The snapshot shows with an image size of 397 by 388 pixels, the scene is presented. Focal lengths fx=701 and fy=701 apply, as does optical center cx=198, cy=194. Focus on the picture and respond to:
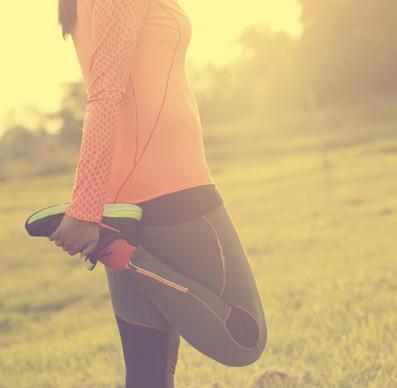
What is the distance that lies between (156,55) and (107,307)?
18.5ft

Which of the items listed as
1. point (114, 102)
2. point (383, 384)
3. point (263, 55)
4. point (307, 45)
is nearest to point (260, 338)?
point (114, 102)

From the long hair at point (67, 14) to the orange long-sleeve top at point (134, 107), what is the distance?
2 cm

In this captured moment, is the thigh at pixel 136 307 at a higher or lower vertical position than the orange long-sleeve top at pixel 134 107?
lower

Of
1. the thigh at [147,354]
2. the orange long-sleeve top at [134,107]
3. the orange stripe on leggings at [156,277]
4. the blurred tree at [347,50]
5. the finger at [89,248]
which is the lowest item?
the thigh at [147,354]

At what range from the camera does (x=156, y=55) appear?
1.96 m

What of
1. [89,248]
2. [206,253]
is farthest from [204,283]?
[89,248]

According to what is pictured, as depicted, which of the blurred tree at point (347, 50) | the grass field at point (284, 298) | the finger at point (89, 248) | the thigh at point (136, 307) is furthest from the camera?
the blurred tree at point (347, 50)

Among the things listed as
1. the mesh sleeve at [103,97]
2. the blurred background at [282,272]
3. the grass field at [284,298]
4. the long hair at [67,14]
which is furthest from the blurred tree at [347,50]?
the mesh sleeve at [103,97]

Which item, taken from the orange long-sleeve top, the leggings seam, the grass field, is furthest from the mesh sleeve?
the grass field

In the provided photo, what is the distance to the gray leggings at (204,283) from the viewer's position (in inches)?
76.9

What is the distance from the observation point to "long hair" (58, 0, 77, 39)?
2.03 metres

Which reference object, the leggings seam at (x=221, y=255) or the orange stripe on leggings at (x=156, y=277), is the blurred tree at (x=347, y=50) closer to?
the leggings seam at (x=221, y=255)

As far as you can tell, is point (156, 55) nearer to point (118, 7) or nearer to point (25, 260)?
point (118, 7)

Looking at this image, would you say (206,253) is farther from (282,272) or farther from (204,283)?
(282,272)
